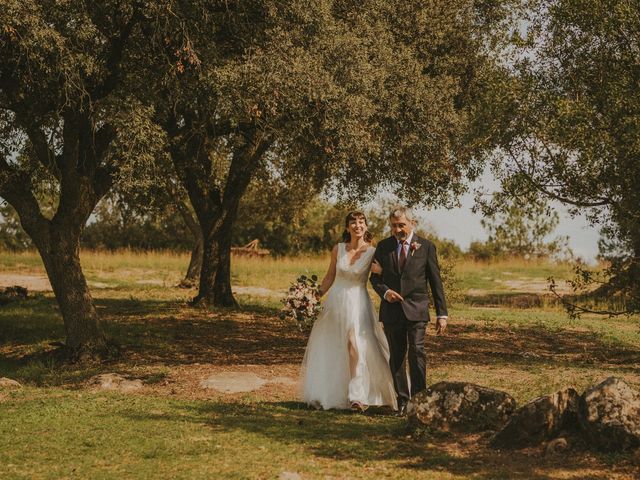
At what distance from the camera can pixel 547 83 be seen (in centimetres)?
→ 1833

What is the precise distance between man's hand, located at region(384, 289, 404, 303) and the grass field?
5.08 ft

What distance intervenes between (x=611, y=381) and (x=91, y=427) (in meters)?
6.28

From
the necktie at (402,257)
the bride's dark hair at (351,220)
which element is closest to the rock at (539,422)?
the necktie at (402,257)

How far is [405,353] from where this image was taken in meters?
11.1

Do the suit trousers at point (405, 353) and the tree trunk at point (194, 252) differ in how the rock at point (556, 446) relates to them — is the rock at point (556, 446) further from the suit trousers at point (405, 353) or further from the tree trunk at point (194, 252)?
the tree trunk at point (194, 252)

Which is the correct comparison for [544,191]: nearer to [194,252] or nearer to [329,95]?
[329,95]

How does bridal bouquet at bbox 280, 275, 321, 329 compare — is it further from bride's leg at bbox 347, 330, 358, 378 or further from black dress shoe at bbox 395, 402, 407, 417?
black dress shoe at bbox 395, 402, 407, 417

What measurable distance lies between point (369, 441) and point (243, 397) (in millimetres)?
3669

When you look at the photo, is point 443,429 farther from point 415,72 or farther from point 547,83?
point 415,72

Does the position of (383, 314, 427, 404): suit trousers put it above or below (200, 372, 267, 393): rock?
above

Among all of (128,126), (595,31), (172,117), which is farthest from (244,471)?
(172,117)

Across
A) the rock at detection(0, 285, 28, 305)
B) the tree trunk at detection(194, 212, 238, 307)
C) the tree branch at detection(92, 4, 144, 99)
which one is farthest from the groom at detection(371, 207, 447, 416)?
the rock at detection(0, 285, 28, 305)

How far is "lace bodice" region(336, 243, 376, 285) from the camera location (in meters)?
11.5

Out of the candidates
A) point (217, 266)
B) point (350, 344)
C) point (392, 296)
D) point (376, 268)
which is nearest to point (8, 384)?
point (350, 344)
